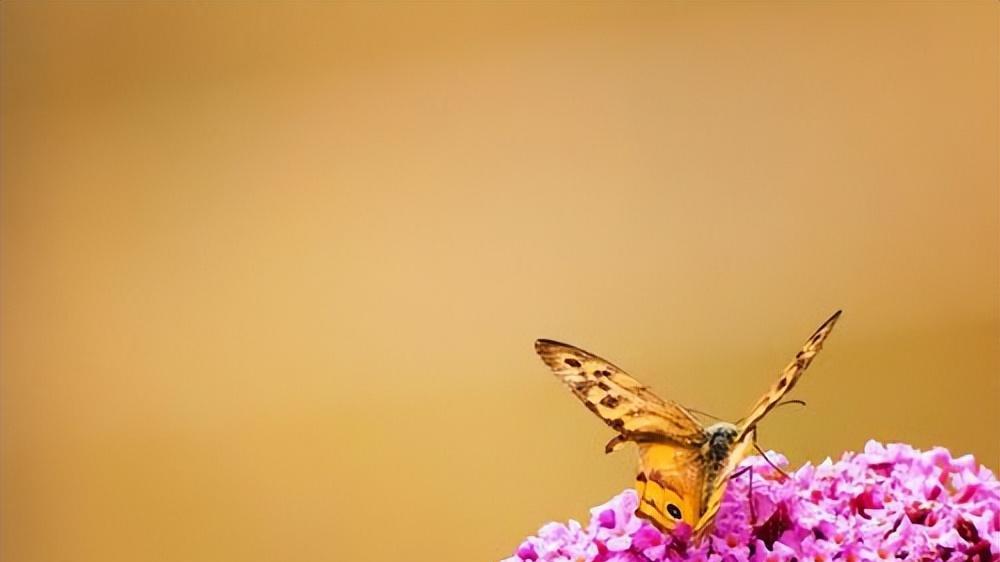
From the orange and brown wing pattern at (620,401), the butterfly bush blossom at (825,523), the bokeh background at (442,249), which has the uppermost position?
the bokeh background at (442,249)

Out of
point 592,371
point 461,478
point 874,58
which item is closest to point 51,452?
point 461,478

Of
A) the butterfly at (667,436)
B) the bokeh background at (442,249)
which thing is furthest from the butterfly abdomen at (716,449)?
the bokeh background at (442,249)

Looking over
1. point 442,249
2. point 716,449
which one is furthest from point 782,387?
point 442,249

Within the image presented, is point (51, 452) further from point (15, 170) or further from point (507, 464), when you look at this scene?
point (507, 464)

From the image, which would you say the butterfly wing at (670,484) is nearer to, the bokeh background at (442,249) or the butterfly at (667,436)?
the butterfly at (667,436)

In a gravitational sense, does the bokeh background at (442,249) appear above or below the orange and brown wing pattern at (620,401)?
above

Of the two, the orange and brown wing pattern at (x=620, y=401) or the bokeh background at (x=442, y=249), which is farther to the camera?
the bokeh background at (x=442, y=249)

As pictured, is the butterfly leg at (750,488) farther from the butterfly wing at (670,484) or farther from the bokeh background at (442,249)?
the bokeh background at (442,249)

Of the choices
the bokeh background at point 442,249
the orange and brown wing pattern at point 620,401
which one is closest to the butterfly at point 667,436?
the orange and brown wing pattern at point 620,401
